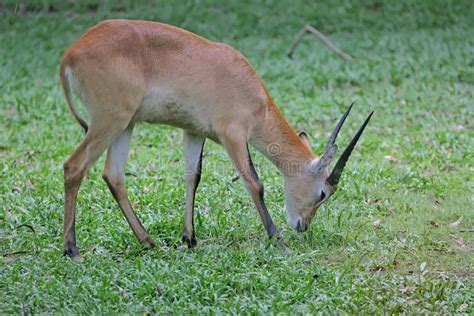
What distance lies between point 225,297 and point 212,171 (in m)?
2.98

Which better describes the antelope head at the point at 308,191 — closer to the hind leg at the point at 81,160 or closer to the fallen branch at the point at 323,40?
the hind leg at the point at 81,160

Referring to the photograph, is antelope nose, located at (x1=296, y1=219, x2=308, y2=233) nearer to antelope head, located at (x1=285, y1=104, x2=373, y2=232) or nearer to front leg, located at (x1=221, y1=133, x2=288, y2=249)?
antelope head, located at (x1=285, y1=104, x2=373, y2=232)

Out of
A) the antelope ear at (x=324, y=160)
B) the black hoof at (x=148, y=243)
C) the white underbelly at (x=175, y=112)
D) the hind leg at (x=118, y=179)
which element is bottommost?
the black hoof at (x=148, y=243)

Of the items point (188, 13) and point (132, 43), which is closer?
point (132, 43)

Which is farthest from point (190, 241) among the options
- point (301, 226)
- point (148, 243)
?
point (301, 226)

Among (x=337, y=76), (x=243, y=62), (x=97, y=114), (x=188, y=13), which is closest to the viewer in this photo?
(x=97, y=114)

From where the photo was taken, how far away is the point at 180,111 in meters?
5.90

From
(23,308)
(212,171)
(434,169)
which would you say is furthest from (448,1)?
(23,308)

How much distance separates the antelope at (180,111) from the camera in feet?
18.4

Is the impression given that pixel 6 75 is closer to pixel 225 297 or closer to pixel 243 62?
pixel 243 62

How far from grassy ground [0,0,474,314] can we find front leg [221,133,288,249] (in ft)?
0.67

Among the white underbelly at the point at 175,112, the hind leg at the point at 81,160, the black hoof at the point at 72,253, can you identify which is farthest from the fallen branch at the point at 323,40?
the black hoof at the point at 72,253

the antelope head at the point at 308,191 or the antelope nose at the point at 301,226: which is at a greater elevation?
the antelope head at the point at 308,191

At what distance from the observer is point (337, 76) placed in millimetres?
11023
